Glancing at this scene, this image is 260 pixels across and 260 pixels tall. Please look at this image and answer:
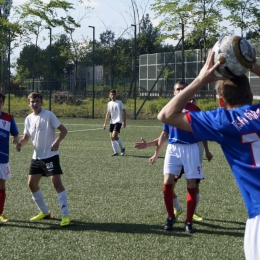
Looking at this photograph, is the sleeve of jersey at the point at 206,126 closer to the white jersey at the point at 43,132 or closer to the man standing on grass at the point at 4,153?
the white jersey at the point at 43,132

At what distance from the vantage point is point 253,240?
306cm

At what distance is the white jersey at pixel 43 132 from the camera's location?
7.19 meters

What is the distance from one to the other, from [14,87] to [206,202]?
2477cm

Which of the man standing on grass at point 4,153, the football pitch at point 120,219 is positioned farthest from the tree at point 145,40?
the man standing on grass at point 4,153

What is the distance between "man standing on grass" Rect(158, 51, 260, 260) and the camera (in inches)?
120

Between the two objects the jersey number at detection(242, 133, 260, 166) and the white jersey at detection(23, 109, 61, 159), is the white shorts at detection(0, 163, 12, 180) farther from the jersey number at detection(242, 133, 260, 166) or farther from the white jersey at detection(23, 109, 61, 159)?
the jersey number at detection(242, 133, 260, 166)

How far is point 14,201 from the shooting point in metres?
8.58

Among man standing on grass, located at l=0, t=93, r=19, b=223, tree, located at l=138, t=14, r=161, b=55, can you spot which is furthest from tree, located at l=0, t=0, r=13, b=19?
man standing on grass, located at l=0, t=93, r=19, b=223

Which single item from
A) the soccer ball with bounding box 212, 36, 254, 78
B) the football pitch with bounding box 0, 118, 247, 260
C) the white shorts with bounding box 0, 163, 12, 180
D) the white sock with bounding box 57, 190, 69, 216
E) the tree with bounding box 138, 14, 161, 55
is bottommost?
the football pitch with bounding box 0, 118, 247, 260

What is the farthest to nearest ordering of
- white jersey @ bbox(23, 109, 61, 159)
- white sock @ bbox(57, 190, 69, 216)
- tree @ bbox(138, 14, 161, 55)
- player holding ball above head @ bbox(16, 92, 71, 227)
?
tree @ bbox(138, 14, 161, 55) < white jersey @ bbox(23, 109, 61, 159) < player holding ball above head @ bbox(16, 92, 71, 227) < white sock @ bbox(57, 190, 69, 216)

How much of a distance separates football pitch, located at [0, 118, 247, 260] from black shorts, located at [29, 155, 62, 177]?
25.4 inches

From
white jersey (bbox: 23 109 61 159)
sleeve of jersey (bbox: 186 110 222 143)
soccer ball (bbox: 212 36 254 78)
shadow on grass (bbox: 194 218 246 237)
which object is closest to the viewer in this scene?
soccer ball (bbox: 212 36 254 78)

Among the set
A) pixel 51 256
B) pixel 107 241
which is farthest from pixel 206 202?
pixel 51 256

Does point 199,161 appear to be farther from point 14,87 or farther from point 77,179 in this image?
point 14,87
